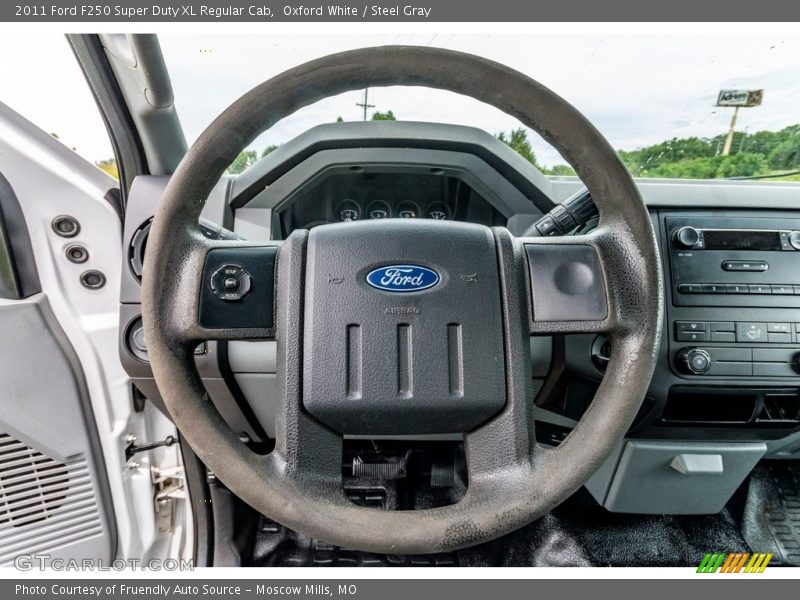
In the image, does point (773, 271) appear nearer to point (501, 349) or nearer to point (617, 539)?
point (501, 349)

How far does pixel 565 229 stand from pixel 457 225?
24 centimetres

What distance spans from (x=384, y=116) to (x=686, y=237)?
742 millimetres

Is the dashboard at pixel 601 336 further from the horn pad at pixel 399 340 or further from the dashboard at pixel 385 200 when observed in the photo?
the horn pad at pixel 399 340

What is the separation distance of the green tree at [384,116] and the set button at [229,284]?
63 cm

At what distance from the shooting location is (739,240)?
3.79 feet

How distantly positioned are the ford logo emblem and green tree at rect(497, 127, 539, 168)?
63 cm

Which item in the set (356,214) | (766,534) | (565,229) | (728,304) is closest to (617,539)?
(766,534)

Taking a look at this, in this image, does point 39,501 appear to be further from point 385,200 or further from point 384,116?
point 384,116

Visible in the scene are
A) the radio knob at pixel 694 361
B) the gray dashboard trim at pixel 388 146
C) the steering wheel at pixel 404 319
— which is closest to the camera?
the steering wheel at pixel 404 319

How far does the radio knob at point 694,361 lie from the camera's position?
1105 millimetres

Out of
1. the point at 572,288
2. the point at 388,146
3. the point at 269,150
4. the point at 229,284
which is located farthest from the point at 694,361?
the point at 269,150

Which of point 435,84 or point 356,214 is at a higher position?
point 435,84

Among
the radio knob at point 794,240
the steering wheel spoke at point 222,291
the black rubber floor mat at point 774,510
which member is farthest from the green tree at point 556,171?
the black rubber floor mat at point 774,510

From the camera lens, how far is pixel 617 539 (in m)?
1.56
